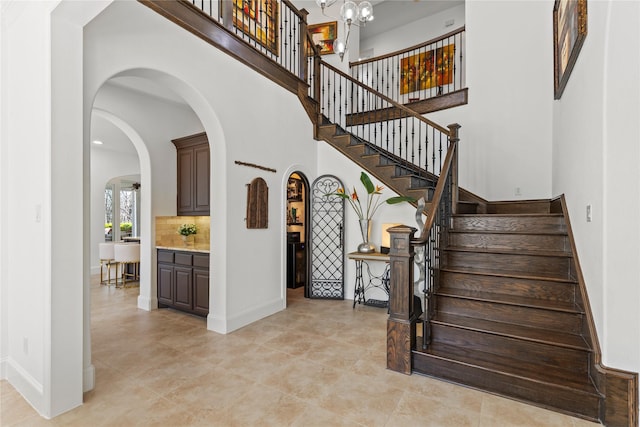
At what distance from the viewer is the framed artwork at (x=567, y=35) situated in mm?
2613

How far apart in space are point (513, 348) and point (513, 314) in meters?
0.32

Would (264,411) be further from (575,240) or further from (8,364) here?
(575,240)

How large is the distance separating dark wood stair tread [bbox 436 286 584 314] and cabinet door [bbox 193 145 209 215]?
3.42m

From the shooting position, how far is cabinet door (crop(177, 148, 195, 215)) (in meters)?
4.91

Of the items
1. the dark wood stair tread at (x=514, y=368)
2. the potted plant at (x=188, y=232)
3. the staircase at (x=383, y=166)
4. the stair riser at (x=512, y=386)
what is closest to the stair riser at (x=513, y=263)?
the dark wood stair tread at (x=514, y=368)

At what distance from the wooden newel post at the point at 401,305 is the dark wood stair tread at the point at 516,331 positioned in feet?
1.17

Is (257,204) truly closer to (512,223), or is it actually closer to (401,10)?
(512,223)

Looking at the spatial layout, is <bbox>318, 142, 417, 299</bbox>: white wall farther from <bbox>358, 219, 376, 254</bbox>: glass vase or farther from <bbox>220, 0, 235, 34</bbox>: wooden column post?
<bbox>220, 0, 235, 34</bbox>: wooden column post

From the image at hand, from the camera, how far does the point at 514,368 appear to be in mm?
2451

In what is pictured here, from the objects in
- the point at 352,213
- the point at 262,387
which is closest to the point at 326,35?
the point at 352,213

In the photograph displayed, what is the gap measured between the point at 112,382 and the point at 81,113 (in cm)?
213

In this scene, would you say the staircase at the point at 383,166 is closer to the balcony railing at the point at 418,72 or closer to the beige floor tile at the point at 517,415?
the balcony railing at the point at 418,72

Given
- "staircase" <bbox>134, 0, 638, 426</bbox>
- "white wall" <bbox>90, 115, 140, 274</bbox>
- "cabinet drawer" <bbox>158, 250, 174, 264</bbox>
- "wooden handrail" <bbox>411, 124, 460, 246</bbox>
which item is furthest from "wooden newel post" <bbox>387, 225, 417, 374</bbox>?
"white wall" <bbox>90, 115, 140, 274</bbox>

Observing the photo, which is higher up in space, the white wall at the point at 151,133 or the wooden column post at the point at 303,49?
the wooden column post at the point at 303,49
